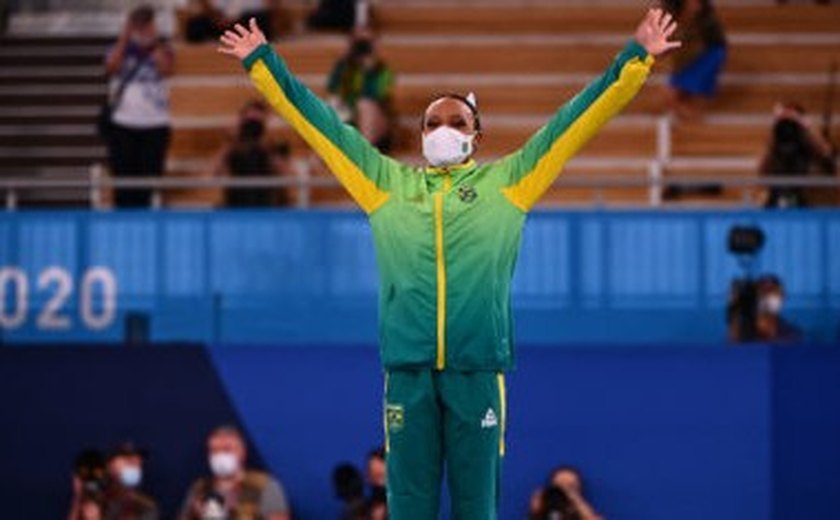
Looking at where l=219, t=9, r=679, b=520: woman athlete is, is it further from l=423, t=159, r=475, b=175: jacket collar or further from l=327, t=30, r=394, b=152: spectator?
l=327, t=30, r=394, b=152: spectator

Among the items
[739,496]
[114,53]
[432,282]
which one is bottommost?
[739,496]

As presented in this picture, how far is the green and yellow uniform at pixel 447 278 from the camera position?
1170 cm

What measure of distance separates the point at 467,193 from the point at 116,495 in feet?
24.7

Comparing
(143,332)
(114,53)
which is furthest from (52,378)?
(114,53)

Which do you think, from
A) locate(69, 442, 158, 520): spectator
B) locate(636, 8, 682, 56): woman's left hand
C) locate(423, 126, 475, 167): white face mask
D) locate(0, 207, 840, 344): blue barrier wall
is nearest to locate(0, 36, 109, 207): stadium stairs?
locate(0, 207, 840, 344): blue barrier wall

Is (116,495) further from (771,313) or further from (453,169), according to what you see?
(453,169)

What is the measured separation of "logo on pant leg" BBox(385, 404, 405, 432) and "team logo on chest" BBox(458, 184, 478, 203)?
35.5 inches

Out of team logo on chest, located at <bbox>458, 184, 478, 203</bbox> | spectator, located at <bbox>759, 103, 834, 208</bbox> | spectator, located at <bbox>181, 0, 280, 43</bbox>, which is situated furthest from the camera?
spectator, located at <bbox>181, 0, 280, 43</bbox>

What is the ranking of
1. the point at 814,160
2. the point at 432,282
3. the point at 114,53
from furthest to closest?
the point at 114,53 → the point at 814,160 → the point at 432,282

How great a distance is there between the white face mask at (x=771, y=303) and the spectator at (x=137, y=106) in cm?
509

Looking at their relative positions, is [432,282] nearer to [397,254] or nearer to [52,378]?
[397,254]

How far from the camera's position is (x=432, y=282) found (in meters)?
11.7

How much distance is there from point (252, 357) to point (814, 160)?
4.27 metres

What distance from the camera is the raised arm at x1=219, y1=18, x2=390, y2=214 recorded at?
11.8 metres
